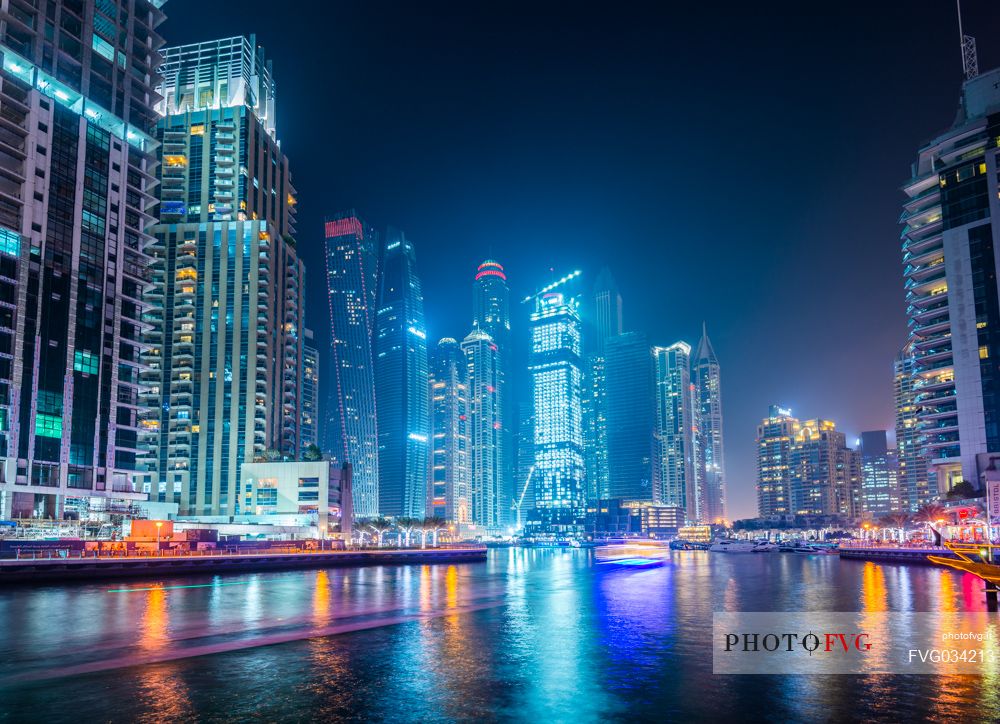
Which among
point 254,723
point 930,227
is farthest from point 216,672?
point 930,227

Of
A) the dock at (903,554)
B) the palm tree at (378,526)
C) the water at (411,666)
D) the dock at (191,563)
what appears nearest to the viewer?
the water at (411,666)

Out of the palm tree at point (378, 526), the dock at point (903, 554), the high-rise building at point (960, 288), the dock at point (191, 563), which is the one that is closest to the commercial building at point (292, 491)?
the palm tree at point (378, 526)

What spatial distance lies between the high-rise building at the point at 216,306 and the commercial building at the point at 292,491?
12.0 ft

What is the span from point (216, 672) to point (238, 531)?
140 metres

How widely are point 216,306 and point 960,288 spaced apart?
151 meters

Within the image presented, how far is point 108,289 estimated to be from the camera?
410ft

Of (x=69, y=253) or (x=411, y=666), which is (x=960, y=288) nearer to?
(x=411, y=666)

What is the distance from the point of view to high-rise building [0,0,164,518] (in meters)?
110

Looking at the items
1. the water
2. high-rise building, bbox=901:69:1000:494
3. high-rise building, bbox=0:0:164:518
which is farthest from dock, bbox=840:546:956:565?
high-rise building, bbox=0:0:164:518

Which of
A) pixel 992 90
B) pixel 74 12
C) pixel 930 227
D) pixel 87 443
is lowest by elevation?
pixel 87 443

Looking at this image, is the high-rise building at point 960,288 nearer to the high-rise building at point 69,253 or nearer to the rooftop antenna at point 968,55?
the rooftop antenna at point 968,55

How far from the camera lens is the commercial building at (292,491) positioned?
547ft

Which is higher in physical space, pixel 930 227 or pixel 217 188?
pixel 217 188

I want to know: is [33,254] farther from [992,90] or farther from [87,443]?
[992,90]
